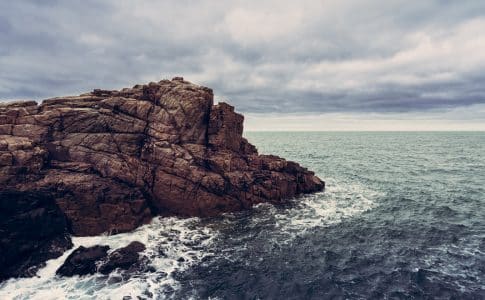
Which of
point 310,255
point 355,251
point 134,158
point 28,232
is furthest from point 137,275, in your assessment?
point 355,251

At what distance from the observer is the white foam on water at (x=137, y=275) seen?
2592 centimetres

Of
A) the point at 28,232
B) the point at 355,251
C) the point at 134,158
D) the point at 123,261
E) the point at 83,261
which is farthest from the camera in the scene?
the point at 134,158

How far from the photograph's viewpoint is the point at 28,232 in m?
33.1

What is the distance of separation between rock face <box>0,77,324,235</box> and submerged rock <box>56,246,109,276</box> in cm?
625

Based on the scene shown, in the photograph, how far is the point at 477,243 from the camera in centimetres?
3412

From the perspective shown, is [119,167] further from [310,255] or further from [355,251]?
[355,251]

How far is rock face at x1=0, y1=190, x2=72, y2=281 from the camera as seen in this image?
98.1ft

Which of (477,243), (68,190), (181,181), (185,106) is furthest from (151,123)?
(477,243)

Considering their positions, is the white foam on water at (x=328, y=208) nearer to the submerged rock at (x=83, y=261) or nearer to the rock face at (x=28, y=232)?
the submerged rock at (x=83, y=261)

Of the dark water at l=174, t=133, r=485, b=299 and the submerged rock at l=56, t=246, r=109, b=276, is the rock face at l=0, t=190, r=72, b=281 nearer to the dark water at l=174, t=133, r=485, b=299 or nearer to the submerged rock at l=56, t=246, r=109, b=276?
the submerged rock at l=56, t=246, r=109, b=276

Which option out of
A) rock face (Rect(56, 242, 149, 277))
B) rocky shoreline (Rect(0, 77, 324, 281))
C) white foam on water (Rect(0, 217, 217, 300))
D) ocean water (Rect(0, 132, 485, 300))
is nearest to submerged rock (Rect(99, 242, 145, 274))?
rock face (Rect(56, 242, 149, 277))

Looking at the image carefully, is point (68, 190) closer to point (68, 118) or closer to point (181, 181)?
point (68, 118)

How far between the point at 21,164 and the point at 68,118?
9.26 m

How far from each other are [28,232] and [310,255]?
32016 mm
